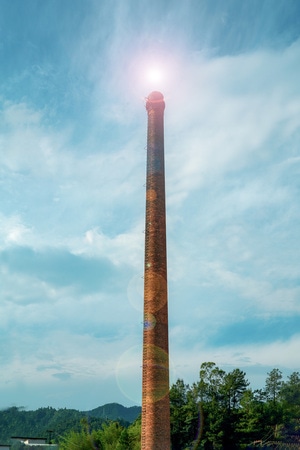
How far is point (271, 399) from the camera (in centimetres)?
6094

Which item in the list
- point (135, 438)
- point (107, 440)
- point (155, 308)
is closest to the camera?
point (155, 308)

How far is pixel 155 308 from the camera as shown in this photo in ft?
83.4

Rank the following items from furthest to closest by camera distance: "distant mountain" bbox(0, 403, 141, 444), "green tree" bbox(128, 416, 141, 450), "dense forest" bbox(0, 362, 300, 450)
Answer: "distant mountain" bbox(0, 403, 141, 444), "dense forest" bbox(0, 362, 300, 450), "green tree" bbox(128, 416, 141, 450)

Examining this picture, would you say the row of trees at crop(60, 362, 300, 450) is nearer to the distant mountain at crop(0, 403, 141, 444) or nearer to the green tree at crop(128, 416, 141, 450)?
the green tree at crop(128, 416, 141, 450)

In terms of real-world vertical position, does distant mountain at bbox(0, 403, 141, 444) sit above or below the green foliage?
above

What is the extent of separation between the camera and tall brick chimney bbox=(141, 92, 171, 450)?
77.2 ft

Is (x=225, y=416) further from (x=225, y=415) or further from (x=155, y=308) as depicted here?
(x=155, y=308)

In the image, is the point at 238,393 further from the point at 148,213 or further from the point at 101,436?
the point at 148,213

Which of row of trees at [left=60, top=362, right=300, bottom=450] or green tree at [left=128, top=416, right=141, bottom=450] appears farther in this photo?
row of trees at [left=60, top=362, right=300, bottom=450]

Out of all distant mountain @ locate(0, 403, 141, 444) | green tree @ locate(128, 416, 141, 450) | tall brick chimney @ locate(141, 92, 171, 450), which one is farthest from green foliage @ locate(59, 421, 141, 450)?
distant mountain @ locate(0, 403, 141, 444)

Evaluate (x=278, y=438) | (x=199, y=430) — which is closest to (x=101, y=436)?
(x=199, y=430)

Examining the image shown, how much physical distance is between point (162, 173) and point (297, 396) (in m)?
47.1

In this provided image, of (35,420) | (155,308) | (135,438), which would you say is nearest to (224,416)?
(135,438)

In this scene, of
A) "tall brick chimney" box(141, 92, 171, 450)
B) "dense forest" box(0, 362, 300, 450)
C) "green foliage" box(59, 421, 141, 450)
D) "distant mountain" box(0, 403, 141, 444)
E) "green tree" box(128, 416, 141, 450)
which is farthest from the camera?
"distant mountain" box(0, 403, 141, 444)
